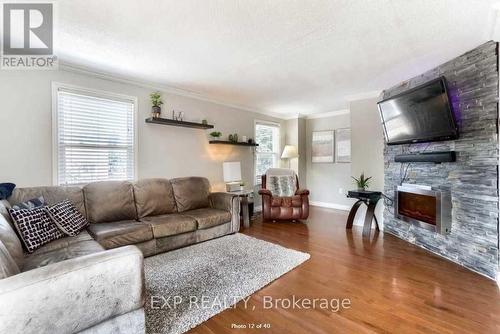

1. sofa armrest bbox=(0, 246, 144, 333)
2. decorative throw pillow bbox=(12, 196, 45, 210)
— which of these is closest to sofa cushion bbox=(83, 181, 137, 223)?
decorative throw pillow bbox=(12, 196, 45, 210)

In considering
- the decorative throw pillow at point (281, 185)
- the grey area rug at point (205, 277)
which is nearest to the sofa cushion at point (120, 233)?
the grey area rug at point (205, 277)

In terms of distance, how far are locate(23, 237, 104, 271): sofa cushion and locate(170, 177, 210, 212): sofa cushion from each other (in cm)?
148

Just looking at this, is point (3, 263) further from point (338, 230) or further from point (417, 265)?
point (338, 230)

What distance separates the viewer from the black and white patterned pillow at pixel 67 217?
225 cm

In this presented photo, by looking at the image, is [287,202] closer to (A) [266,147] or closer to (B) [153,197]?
(A) [266,147]

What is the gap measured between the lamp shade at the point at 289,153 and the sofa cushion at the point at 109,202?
360cm

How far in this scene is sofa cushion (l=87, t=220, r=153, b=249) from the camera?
240cm

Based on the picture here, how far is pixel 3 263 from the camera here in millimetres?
1169

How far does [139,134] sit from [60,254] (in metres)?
2.09

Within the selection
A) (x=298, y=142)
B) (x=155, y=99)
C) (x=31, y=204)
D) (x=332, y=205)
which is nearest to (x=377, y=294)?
(x=31, y=204)

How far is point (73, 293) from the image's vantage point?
3.70ft

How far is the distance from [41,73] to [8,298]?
2836 mm

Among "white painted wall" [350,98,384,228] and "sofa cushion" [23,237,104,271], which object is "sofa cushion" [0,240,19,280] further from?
"white painted wall" [350,98,384,228]

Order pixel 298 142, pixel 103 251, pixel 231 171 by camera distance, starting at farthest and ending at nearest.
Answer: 1. pixel 298 142
2. pixel 231 171
3. pixel 103 251
